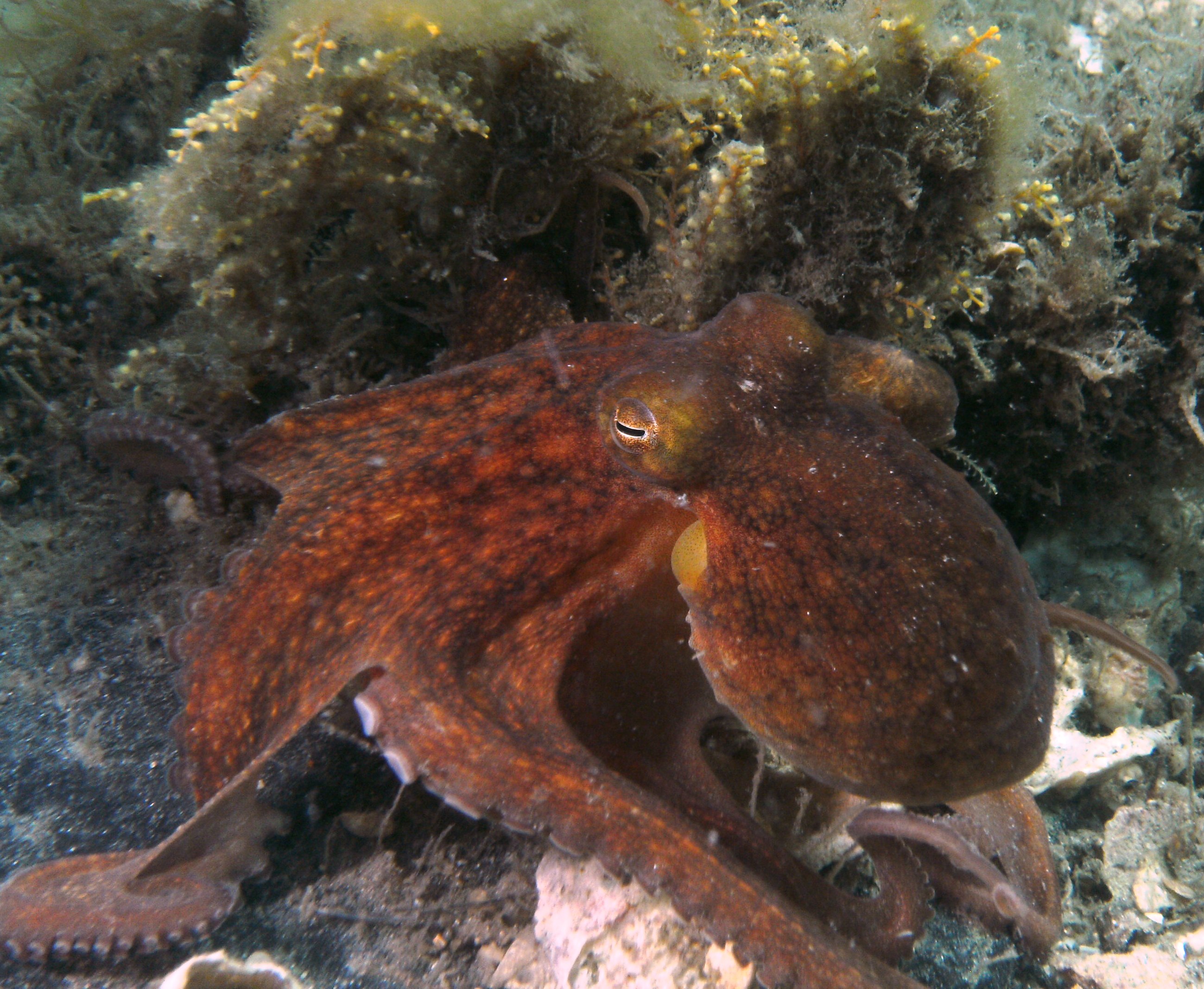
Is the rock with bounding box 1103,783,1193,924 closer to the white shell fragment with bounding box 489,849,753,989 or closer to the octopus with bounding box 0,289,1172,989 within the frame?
the octopus with bounding box 0,289,1172,989

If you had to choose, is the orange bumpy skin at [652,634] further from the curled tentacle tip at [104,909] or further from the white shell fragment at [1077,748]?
the white shell fragment at [1077,748]

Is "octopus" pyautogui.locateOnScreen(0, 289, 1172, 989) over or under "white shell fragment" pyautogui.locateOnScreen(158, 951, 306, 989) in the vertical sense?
over

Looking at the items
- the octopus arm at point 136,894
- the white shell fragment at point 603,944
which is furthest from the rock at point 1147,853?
the octopus arm at point 136,894

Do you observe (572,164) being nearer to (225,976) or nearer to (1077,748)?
(225,976)

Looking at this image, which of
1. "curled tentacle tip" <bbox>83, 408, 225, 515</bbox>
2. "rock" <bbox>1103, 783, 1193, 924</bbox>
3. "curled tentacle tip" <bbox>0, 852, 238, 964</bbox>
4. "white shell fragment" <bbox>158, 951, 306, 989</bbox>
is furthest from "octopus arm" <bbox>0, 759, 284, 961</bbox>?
"rock" <bbox>1103, 783, 1193, 924</bbox>

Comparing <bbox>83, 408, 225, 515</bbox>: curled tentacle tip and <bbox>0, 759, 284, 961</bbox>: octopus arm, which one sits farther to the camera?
<bbox>83, 408, 225, 515</bbox>: curled tentacle tip

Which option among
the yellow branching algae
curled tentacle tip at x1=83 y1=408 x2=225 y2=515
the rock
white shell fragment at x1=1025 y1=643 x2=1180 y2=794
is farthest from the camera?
white shell fragment at x1=1025 y1=643 x2=1180 y2=794

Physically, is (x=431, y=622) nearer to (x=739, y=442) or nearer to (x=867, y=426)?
(x=739, y=442)
